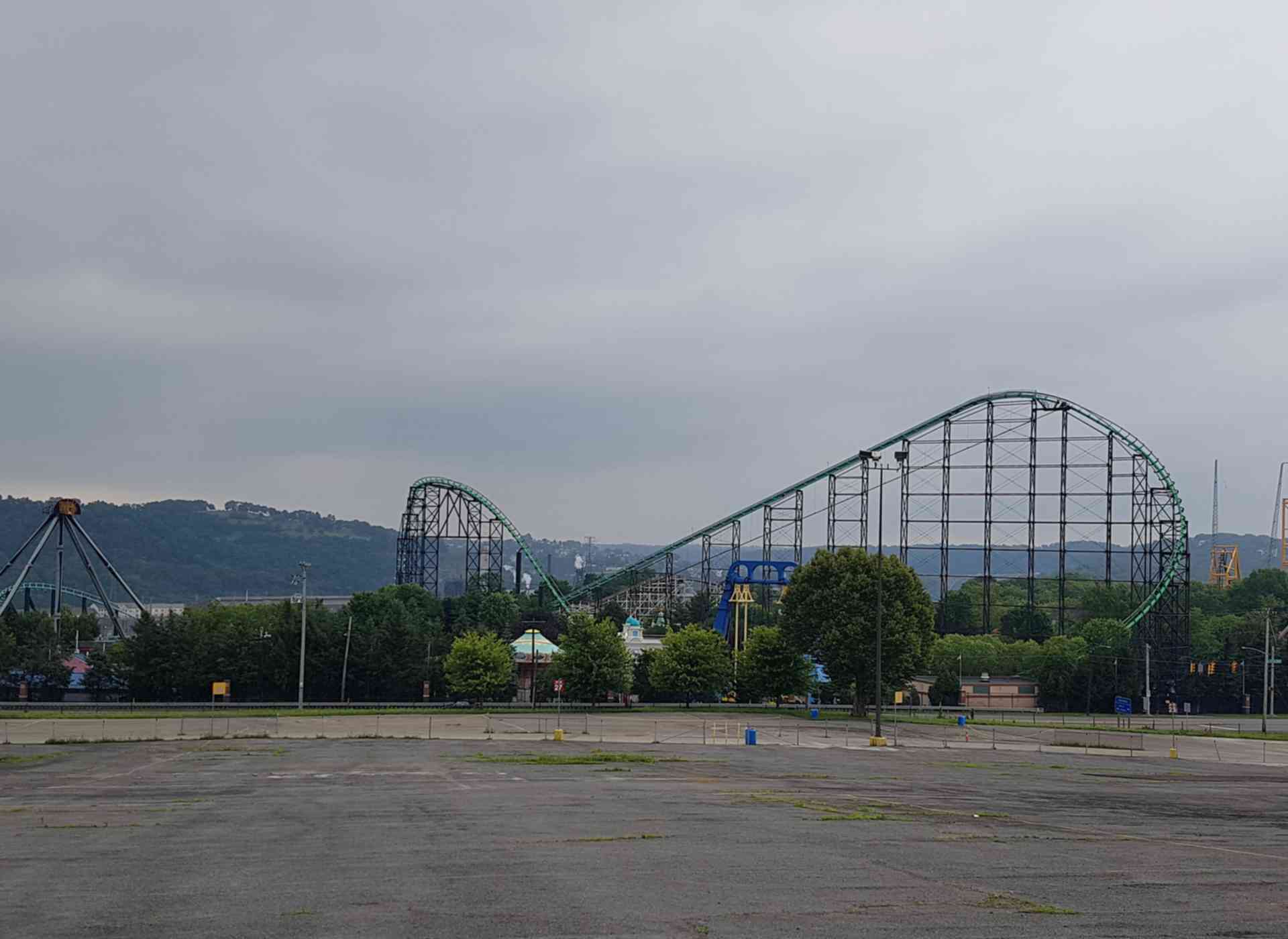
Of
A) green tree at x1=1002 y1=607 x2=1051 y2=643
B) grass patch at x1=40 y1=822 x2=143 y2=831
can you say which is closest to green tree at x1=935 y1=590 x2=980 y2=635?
green tree at x1=1002 y1=607 x2=1051 y2=643

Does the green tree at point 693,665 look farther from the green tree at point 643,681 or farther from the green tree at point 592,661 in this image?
the green tree at point 643,681

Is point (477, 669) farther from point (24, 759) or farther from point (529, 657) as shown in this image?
point (24, 759)

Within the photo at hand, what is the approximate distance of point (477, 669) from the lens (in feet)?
275

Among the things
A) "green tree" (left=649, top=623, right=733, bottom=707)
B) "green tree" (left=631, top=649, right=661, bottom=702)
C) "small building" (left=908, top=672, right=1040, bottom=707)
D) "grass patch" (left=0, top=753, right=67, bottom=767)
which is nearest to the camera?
"grass patch" (left=0, top=753, right=67, bottom=767)

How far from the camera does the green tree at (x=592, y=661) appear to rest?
3226 inches

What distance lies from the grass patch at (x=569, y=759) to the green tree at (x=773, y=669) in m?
38.2

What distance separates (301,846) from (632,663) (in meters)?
71.5

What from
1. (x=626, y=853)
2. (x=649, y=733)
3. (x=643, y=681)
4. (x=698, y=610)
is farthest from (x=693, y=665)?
(x=698, y=610)

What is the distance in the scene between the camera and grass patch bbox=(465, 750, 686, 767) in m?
42.8

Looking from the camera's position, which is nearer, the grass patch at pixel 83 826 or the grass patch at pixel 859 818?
the grass patch at pixel 83 826

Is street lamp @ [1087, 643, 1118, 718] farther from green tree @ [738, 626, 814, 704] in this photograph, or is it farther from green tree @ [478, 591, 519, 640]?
green tree @ [478, 591, 519, 640]

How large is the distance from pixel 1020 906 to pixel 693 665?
232ft

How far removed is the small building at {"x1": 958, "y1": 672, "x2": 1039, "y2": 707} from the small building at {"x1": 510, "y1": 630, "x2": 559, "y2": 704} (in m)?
36.1

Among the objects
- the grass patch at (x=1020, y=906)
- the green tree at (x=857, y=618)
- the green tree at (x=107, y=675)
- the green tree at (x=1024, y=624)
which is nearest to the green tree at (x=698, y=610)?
the green tree at (x=1024, y=624)
